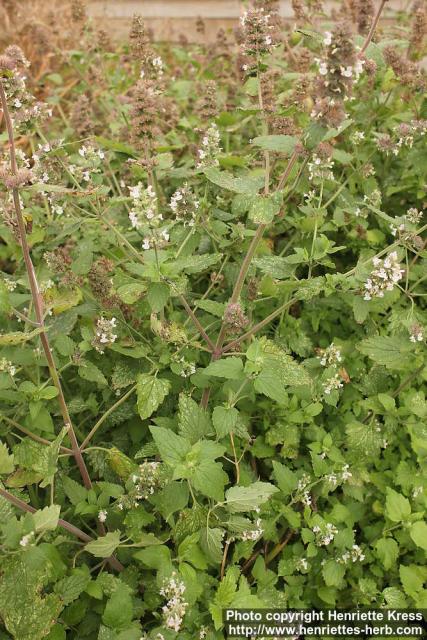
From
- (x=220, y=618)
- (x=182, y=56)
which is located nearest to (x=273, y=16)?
(x=182, y=56)

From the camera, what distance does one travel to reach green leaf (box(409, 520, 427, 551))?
2059mm

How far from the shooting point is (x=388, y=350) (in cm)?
213

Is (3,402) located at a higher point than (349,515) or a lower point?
higher

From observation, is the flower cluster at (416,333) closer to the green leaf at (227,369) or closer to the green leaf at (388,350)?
the green leaf at (388,350)

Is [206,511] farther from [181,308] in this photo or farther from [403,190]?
[403,190]

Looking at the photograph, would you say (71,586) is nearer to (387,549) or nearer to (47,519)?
(47,519)

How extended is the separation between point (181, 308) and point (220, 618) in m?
1.33

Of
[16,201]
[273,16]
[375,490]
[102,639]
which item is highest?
[273,16]

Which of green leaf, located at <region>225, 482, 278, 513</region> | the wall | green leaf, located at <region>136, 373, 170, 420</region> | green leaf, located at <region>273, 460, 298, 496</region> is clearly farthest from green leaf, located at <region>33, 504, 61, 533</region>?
the wall

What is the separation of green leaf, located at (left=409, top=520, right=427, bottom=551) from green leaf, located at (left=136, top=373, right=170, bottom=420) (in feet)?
3.58

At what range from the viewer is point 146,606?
1.86 metres

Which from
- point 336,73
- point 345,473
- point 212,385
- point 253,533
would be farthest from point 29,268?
point 345,473

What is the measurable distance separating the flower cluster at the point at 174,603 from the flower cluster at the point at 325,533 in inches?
25.3

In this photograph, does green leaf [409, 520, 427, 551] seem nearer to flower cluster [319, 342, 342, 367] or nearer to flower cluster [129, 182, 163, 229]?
flower cluster [319, 342, 342, 367]
